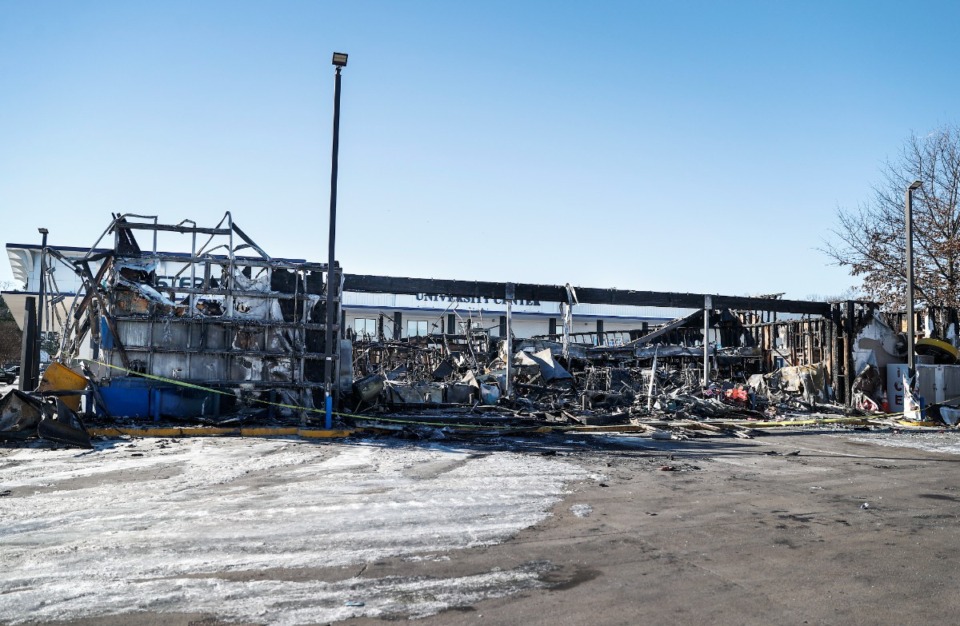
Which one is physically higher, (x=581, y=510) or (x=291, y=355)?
(x=291, y=355)

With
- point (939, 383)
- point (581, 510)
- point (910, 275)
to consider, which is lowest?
point (581, 510)

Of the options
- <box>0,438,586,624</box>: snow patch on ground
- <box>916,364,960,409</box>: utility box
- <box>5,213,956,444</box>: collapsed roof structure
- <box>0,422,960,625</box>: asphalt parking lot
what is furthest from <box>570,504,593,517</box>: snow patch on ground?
<box>916,364,960,409</box>: utility box

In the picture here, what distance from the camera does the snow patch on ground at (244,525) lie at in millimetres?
4445

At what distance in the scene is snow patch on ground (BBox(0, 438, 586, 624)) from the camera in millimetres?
4445

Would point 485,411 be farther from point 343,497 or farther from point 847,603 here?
point 847,603

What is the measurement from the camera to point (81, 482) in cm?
839

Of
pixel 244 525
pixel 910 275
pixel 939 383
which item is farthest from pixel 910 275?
pixel 244 525

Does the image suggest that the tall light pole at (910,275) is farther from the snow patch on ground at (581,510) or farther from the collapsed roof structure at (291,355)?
the snow patch on ground at (581,510)

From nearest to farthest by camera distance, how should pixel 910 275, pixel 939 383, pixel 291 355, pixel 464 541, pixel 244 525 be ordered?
1. pixel 464 541
2. pixel 244 525
3. pixel 291 355
4. pixel 910 275
5. pixel 939 383

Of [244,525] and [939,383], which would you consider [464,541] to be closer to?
[244,525]

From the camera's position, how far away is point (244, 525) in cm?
634

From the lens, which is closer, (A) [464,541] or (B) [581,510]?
(A) [464,541]

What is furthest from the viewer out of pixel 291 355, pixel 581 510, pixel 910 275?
pixel 910 275

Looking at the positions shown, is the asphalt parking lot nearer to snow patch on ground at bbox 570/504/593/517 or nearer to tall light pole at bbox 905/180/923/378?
snow patch on ground at bbox 570/504/593/517
